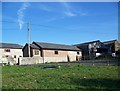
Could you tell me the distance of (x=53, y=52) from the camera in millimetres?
59594

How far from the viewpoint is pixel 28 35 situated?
4572cm

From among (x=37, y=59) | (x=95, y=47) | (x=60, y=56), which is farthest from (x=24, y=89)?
(x=95, y=47)

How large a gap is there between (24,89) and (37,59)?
40.8 metres

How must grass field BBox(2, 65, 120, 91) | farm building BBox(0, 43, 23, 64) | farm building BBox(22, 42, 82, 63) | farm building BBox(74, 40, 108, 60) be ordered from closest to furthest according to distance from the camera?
grass field BBox(2, 65, 120, 91) → farm building BBox(22, 42, 82, 63) → farm building BBox(0, 43, 23, 64) → farm building BBox(74, 40, 108, 60)

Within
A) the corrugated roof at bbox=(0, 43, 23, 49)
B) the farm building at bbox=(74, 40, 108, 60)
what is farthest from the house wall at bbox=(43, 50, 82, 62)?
the corrugated roof at bbox=(0, 43, 23, 49)

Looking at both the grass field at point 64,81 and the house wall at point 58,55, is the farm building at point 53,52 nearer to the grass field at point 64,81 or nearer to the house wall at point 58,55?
the house wall at point 58,55

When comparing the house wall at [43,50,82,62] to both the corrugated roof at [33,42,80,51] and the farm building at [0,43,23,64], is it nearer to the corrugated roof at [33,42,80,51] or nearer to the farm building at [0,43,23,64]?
the corrugated roof at [33,42,80,51]

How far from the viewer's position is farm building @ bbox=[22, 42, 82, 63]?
5717cm

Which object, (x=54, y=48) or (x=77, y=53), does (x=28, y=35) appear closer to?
(x=54, y=48)

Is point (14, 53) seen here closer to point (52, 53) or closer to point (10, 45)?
point (10, 45)

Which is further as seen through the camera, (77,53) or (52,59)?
(77,53)

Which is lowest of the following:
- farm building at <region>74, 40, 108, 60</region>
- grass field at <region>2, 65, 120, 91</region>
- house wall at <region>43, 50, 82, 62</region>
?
grass field at <region>2, 65, 120, 91</region>

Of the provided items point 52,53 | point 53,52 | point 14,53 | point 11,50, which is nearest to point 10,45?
point 11,50

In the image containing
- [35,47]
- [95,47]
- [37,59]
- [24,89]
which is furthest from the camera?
[95,47]
